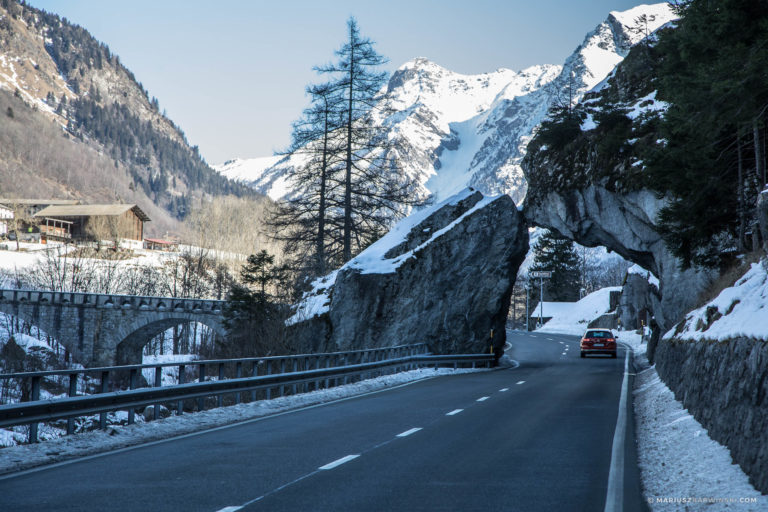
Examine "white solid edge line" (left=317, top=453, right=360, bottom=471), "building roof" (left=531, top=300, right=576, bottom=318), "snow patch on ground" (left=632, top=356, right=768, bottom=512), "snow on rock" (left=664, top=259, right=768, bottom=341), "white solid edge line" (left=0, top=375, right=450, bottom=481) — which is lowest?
"white solid edge line" (left=0, top=375, right=450, bottom=481)

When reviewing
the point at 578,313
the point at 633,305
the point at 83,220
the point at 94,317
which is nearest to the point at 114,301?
the point at 94,317

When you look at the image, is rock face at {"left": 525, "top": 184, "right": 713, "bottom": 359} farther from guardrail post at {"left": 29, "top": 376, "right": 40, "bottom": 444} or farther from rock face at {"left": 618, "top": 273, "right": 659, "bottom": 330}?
rock face at {"left": 618, "top": 273, "right": 659, "bottom": 330}

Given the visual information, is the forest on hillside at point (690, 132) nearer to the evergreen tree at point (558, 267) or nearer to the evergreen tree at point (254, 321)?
the evergreen tree at point (254, 321)

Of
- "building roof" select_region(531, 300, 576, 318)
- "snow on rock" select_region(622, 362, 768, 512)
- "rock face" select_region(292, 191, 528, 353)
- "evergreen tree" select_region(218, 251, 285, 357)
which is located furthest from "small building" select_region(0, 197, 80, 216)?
"snow on rock" select_region(622, 362, 768, 512)

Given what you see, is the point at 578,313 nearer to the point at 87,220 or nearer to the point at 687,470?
the point at 87,220

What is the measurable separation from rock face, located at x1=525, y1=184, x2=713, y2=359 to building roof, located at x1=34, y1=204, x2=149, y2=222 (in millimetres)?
105918

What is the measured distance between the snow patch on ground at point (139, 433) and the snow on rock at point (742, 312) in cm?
836

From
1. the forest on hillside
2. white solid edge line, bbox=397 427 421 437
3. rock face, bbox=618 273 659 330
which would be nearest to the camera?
white solid edge line, bbox=397 427 421 437

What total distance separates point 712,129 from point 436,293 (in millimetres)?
16756

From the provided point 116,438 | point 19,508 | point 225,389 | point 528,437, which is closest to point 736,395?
point 528,437

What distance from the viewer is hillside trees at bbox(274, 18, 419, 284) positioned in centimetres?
4038

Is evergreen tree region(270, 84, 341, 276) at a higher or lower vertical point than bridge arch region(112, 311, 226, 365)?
higher

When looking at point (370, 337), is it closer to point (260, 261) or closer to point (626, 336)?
point (260, 261)

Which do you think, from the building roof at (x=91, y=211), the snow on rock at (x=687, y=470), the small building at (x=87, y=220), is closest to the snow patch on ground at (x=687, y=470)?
the snow on rock at (x=687, y=470)
